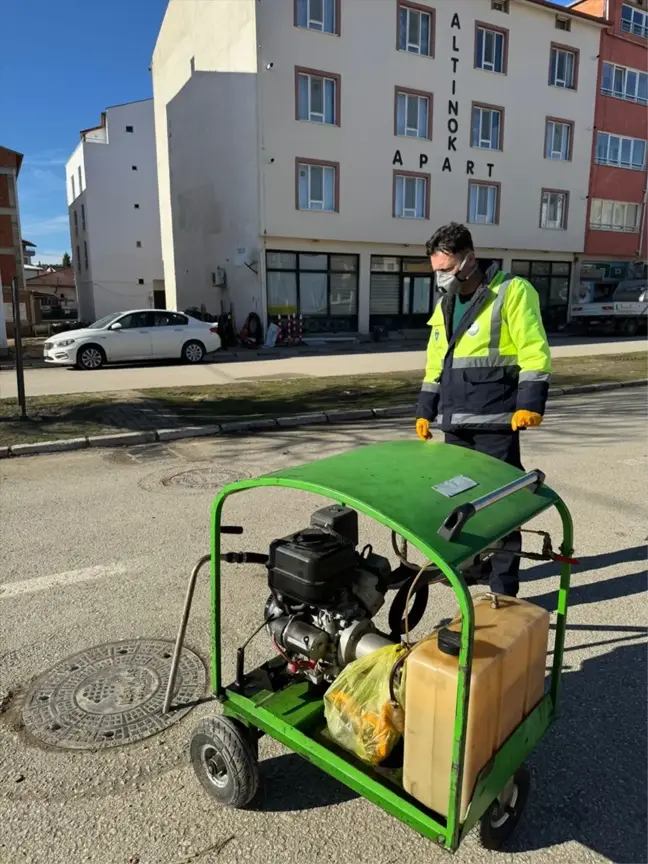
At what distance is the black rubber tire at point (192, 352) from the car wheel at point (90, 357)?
2.24 metres

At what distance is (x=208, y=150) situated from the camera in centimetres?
2584

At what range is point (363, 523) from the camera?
4984mm

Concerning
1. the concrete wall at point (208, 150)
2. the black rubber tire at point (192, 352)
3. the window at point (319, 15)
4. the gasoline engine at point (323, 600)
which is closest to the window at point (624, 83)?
the window at point (319, 15)

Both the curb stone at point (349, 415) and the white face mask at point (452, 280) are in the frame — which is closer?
the white face mask at point (452, 280)

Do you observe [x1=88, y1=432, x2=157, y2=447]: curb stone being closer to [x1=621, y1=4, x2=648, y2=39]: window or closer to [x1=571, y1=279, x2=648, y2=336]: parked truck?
[x1=571, y1=279, x2=648, y2=336]: parked truck

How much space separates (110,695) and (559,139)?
31307mm

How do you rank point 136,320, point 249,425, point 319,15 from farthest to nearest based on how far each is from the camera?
point 319,15 → point 136,320 → point 249,425

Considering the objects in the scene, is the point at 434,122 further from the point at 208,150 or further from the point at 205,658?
the point at 205,658

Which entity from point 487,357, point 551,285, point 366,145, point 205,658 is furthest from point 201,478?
point 551,285

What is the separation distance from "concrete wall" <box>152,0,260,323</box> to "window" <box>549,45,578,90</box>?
1416cm

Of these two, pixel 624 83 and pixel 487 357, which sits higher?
pixel 624 83

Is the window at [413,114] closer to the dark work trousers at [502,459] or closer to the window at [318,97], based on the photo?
the window at [318,97]

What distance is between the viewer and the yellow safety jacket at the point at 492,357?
3.27 metres

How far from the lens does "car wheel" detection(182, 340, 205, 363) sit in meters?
17.2
